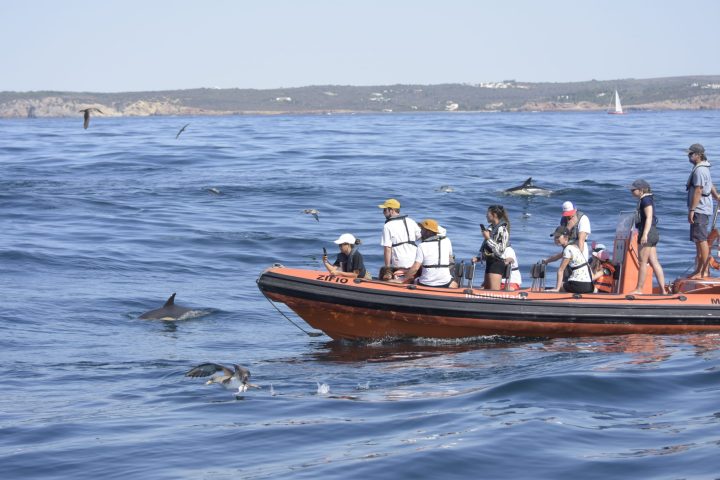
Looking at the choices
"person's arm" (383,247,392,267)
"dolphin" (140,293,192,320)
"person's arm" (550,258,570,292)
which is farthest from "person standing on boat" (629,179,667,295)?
"dolphin" (140,293,192,320)

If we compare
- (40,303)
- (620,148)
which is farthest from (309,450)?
(620,148)

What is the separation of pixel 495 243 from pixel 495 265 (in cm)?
55

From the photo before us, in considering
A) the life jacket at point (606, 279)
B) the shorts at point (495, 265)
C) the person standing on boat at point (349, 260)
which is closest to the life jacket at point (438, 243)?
the shorts at point (495, 265)

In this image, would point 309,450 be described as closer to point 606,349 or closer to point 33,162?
point 606,349

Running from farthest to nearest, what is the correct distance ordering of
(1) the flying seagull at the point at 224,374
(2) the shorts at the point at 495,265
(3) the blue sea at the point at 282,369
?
(2) the shorts at the point at 495,265 < (1) the flying seagull at the point at 224,374 < (3) the blue sea at the point at 282,369

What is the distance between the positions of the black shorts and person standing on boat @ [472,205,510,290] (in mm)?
2436

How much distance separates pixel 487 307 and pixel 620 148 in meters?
36.6

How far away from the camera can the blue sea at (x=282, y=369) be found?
8.89 metres

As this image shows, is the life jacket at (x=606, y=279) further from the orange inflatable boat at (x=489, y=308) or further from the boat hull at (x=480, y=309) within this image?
the boat hull at (x=480, y=309)

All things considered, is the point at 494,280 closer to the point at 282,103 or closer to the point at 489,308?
the point at 489,308

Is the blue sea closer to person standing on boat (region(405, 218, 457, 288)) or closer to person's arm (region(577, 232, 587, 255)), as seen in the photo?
person standing on boat (region(405, 218, 457, 288))

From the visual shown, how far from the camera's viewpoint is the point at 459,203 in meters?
29.3

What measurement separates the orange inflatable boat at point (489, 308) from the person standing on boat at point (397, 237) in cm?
43

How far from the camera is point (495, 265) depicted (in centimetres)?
1362
